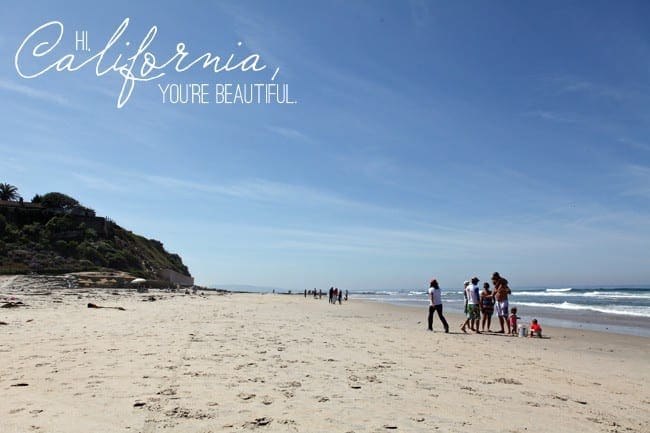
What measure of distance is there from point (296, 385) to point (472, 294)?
37.4 feet

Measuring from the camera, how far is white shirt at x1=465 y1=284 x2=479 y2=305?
52.1 feet

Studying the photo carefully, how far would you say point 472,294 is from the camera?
52.4ft

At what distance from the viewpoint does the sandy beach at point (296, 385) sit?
14.9ft

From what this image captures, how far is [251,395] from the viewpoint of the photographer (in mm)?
5445

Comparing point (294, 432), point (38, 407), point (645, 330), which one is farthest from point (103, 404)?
point (645, 330)

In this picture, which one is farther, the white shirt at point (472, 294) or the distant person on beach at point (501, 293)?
the white shirt at point (472, 294)

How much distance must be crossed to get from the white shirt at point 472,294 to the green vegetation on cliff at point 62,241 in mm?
39113

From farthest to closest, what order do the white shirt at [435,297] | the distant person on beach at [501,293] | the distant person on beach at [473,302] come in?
the distant person on beach at [473,302] < the distant person on beach at [501,293] < the white shirt at [435,297]

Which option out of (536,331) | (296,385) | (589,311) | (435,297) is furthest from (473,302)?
(589,311)

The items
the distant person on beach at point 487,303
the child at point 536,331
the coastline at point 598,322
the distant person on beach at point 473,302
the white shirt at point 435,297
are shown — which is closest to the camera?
the child at point 536,331

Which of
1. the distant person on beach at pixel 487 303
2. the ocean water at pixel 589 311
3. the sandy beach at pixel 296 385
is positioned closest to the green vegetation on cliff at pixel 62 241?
the ocean water at pixel 589 311

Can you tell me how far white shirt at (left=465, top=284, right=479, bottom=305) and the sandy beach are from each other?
4.61 metres

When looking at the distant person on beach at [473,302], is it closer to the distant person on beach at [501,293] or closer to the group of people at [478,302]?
the group of people at [478,302]

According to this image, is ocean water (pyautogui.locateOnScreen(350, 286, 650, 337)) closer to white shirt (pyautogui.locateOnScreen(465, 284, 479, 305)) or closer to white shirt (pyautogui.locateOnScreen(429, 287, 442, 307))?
white shirt (pyautogui.locateOnScreen(465, 284, 479, 305))
